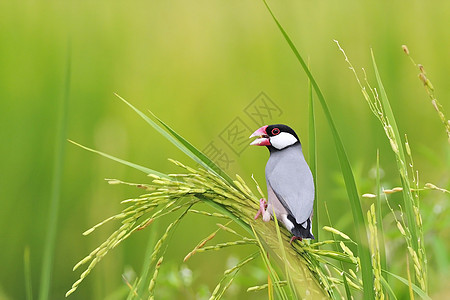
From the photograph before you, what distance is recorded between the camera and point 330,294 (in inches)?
31.0

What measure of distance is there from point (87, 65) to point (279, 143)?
1966mm

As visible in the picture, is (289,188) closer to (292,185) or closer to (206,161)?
(292,185)

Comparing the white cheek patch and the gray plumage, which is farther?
the white cheek patch

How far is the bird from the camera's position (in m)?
0.81

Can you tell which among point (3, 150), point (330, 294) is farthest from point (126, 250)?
point (330, 294)

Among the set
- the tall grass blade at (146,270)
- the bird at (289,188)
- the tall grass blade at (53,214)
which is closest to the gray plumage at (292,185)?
the bird at (289,188)

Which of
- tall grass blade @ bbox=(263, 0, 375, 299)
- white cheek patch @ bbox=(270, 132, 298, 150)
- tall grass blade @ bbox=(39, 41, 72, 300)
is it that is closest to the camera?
tall grass blade @ bbox=(263, 0, 375, 299)

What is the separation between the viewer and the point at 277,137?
1028 mm

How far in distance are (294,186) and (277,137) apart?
7.7 inches

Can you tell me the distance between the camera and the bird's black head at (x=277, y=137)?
101 cm

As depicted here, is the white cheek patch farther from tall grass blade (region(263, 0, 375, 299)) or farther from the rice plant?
tall grass blade (region(263, 0, 375, 299))

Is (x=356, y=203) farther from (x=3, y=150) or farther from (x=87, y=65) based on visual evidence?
(x=87, y=65)

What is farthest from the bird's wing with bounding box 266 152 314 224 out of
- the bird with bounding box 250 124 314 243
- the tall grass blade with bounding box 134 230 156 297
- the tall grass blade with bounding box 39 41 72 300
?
the tall grass blade with bounding box 39 41 72 300

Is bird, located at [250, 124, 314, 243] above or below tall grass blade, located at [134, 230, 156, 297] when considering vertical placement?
above
